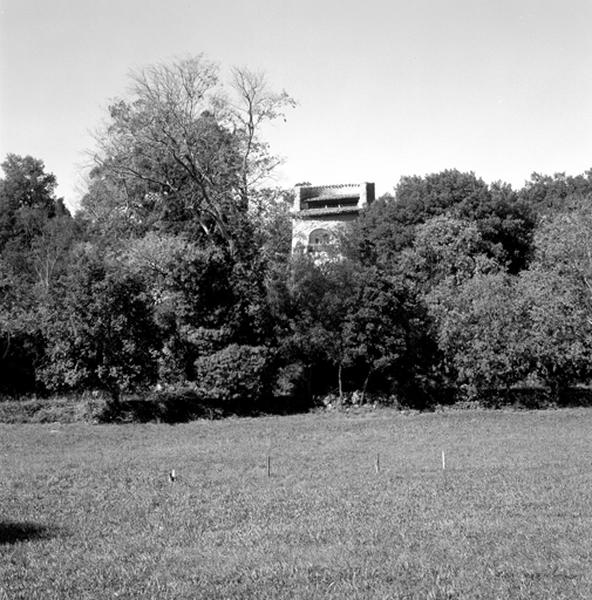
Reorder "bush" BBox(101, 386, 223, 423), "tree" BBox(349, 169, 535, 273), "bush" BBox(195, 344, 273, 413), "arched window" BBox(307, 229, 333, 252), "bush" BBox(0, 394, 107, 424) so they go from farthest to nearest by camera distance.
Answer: "tree" BBox(349, 169, 535, 273) → "arched window" BBox(307, 229, 333, 252) → "bush" BBox(195, 344, 273, 413) → "bush" BBox(101, 386, 223, 423) → "bush" BBox(0, 394, 107, 424)

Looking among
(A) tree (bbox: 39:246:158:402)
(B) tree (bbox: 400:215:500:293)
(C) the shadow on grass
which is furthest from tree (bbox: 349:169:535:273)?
(C) the shadow on grass

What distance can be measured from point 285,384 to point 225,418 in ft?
11.2

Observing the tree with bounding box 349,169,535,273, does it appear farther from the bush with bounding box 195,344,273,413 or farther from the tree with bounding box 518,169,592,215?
the bush with bounding box 195,344,273,413

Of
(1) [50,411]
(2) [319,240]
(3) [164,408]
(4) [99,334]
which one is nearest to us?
(1) [50,411]

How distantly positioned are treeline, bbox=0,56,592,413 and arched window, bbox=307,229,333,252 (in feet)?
11.9

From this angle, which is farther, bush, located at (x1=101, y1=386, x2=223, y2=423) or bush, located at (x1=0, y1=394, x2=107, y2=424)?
bush, located at (x1=101, y1=386, x2=223, y2=423)

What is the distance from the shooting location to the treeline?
35.8 metres

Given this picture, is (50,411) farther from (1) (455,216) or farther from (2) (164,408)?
(1) (455,216)

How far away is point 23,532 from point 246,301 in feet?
89.2

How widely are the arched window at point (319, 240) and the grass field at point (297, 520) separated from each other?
81.3ft

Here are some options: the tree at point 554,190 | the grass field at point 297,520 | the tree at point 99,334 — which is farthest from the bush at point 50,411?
the tree at point 554,190

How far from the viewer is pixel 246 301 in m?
39.2

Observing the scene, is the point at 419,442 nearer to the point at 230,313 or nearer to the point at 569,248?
the point at 230,313

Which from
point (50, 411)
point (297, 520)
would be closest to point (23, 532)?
point (297, 520)
